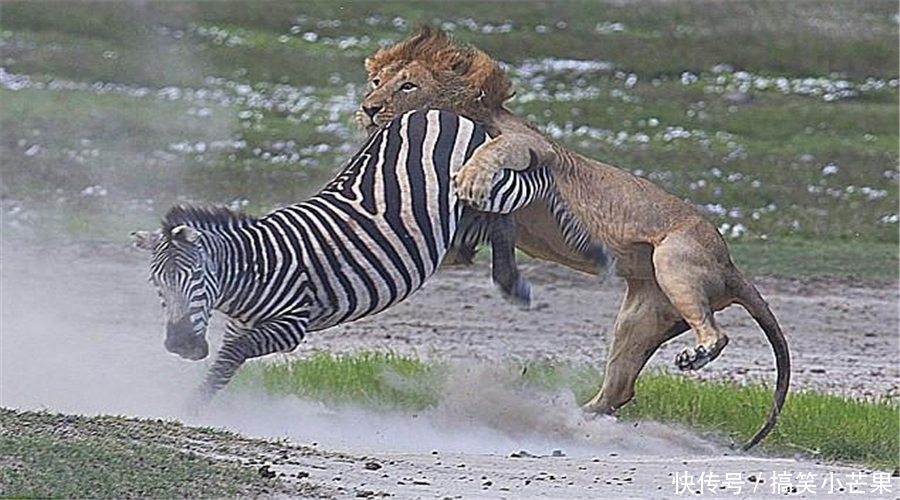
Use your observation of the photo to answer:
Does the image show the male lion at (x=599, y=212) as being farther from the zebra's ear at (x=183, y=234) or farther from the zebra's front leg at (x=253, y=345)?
the zebra's ear at (x=183, y=234)

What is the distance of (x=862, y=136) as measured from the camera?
84.5 ft

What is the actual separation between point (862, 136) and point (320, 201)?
1736cm

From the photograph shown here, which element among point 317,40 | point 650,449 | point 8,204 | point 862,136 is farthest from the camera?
point 317,40

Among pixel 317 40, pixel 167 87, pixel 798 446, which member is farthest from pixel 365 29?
pixel 798 446

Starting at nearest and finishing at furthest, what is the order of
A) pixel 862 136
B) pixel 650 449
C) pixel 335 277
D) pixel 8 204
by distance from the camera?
1. pixel 335 277
2. pixel 650 449
3. pixel 8 204
4. pixel 862 136

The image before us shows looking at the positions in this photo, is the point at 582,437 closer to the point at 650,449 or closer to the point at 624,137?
the point at 650,449

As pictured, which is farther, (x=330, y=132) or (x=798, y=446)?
(x=330, y=132)

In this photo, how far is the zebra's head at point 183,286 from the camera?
27.7 ft

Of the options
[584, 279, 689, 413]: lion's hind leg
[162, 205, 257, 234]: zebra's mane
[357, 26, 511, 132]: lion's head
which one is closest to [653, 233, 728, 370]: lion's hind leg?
[584, 279, 689, 413]: lion's hind leg

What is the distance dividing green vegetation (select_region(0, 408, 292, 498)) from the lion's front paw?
1.66 meters

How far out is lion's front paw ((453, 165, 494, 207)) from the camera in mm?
9141

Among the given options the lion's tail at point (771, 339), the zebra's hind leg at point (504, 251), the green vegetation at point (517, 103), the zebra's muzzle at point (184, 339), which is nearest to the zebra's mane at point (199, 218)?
the zebra's muzzle at point (184, 339)

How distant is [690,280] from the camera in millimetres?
9336

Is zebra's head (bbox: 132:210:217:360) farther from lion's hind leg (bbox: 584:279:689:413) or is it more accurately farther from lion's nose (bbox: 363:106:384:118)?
lion's hind leg (bbox: 584:279:689:413)
